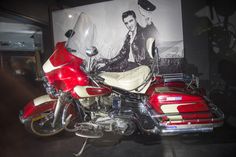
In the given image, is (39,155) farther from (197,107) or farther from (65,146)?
(197,107)

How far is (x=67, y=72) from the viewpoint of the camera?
2105 mm

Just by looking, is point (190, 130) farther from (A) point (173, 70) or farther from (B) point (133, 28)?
(B) point (133, 28)

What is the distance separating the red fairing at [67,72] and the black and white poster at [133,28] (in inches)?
63.5

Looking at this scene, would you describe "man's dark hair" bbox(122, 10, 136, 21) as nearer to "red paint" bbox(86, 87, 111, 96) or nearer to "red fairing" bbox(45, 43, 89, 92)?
"red fairing" bbox(45, 43, 89, 92)

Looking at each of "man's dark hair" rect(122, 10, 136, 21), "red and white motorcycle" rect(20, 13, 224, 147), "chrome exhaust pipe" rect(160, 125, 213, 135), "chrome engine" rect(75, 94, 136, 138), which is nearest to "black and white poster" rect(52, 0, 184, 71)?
"man's dark hair" rect(122, 10, 136, 21)

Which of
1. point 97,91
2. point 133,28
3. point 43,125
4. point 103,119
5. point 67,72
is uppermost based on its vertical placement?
point 133,28

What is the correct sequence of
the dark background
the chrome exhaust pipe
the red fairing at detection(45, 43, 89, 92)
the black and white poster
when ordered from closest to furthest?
1. the chrome exhaust pipe
2. the red fairing at detection(45, 43, 89, 92)
3. the dark background
4. the black and white poster

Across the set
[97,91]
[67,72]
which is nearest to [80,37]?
[67,72]

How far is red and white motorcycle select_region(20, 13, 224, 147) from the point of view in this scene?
1986mm

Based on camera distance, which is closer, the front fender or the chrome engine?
the chrome engine

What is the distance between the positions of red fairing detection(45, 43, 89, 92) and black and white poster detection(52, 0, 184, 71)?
1.61 meters

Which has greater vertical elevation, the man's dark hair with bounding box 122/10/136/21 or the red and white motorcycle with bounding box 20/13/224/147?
the man's dark hair with bounding box 122/10/136/21

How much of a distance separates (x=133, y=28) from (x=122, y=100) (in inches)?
73.4

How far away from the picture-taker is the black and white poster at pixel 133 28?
3.34 meters
